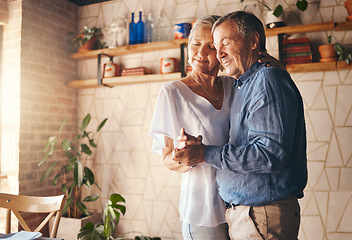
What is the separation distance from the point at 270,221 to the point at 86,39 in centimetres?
306

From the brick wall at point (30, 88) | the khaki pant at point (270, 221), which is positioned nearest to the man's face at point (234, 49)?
the khaki pant at point (270, 221)

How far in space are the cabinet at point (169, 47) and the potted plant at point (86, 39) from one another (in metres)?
0.09

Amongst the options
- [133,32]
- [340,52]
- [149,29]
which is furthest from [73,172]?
[340,52]

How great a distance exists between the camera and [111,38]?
373 centimetres

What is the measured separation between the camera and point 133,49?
3441 mm

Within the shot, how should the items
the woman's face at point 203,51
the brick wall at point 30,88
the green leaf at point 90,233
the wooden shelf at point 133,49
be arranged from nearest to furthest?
the woman's face at point 203,51
the green leaf at point 90,233
the brick wall at point 30,88
the wooden shelf at point 133,49

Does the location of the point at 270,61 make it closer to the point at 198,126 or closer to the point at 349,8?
the point at 198,126

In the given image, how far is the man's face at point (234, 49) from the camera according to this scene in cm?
117

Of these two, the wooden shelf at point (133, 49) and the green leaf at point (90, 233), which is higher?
the wooden shelf at point (133, 49)

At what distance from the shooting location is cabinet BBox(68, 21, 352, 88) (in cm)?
278

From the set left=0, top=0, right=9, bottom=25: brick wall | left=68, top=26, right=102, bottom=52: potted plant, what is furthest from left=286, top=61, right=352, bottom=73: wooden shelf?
left=0, top=0, right=9, bottom=25: brick wall

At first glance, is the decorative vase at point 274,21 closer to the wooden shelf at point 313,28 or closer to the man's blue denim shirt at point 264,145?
the wooden shelf at point 313,28

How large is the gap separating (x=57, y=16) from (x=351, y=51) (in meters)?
3.12

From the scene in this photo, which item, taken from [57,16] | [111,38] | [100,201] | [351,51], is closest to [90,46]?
[111,38]
